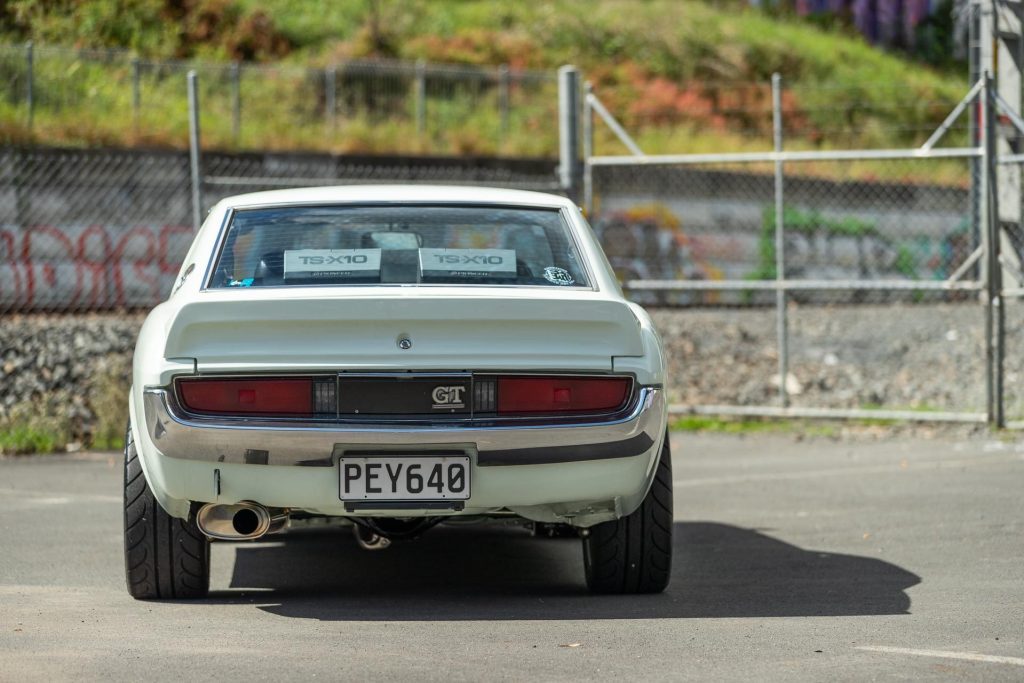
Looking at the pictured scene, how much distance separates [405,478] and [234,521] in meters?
0.64

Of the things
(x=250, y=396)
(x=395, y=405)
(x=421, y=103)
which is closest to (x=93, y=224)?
(x=421, y=103)

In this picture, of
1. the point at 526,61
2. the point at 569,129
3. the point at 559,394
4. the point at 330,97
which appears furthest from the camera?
the point at 526,61

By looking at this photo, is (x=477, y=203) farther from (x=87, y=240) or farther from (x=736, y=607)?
(x=87, y=240)

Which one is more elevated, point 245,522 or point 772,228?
point 245,522

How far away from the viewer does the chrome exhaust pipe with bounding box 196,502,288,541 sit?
16.1 feet

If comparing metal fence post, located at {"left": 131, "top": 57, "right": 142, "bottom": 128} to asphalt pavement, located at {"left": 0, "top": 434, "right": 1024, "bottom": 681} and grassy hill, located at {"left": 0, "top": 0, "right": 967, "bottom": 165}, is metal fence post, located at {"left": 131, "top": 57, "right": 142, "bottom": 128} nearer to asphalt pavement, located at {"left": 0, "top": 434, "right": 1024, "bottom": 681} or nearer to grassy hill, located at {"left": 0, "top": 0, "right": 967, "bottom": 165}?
grassy hill, located at {"left": 0, "top": 0, "right": 967, "bottom": 165}

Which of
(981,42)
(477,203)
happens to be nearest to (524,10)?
(981,42)

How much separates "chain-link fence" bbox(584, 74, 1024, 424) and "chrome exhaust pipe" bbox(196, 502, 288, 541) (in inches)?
262

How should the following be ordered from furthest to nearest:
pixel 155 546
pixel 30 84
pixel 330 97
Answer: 1. pixel 330 97
2. pixel 30 84
3. pixel 155 546

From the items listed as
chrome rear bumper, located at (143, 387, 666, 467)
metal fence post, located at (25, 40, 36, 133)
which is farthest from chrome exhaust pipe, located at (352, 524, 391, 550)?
metal fence post, located at (25, 40, 36, 133)

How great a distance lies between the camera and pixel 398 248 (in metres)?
5.60

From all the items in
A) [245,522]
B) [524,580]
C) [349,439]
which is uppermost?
[349,439]

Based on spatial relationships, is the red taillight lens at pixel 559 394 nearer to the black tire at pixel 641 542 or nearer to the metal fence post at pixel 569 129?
the black tire at pixel 641 542

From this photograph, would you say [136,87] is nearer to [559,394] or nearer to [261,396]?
[261,396]
